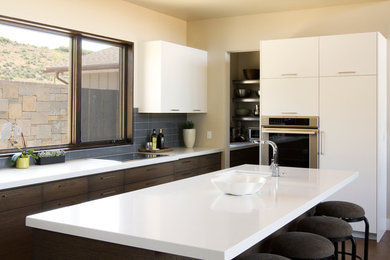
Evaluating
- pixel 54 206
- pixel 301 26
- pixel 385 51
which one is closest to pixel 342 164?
pixel 385 51

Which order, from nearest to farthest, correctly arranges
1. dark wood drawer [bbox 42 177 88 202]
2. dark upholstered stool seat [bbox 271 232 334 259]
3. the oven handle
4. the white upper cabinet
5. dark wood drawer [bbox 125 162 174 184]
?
1. dark upholstered stool seat [bbox 271 232 334 259]
2. dark wood drawer [bbox 42 177 88 202]
3. dark wood drawer [bbox 125 162 174 184]
4. the oven handle
5. the white upper cabinet

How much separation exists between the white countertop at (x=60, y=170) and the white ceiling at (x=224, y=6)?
6.11 ft

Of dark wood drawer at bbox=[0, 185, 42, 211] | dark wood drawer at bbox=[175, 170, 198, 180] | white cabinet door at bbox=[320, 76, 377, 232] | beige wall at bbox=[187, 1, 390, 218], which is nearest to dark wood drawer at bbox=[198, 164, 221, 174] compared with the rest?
dark wood drawer at bbox=[175, 170, 198, 180]

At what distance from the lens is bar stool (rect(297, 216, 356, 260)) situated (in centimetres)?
296

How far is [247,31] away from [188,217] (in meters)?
4.29

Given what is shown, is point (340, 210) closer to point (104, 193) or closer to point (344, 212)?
point (344, 212)

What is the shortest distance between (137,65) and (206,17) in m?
1.35

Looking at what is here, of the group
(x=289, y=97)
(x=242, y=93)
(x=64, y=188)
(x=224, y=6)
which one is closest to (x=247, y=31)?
(x=224, y=6)

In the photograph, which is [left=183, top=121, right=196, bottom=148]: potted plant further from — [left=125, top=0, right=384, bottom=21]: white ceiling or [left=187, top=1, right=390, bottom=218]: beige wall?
[left=125, top=0, right=384, bottom=21]: white ceiling

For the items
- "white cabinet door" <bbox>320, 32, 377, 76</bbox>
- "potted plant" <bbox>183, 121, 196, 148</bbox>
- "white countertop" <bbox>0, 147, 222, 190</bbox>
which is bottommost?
"white countertop" <bbox>0, 147, 222, 190</bbox>

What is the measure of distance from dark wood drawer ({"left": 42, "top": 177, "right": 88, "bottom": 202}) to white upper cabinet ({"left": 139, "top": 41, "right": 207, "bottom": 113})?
1.73 m

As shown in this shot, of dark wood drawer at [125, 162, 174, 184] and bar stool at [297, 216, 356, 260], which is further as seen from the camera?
dark wood drawer at [125, 162, 174, 184]

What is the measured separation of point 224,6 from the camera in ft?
18.4

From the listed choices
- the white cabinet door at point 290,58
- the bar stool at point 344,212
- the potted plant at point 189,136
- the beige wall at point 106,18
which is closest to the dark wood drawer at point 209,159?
the potted plant at point 189,136
